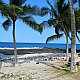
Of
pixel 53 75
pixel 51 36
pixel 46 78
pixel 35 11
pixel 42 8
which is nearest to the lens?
pixel 46 78

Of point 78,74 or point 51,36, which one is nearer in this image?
point 78,74

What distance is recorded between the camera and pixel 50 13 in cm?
2719

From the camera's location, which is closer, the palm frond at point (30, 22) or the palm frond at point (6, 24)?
the palm frond at point (30, 22)

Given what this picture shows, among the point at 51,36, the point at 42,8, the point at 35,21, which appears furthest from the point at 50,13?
the point at 51,36

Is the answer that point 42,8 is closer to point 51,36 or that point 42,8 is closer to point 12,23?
point 12,23

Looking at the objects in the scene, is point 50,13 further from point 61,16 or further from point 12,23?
point 12,23

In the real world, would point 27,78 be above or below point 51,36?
below

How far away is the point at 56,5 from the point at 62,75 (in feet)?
37.8

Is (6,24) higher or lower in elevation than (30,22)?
lower

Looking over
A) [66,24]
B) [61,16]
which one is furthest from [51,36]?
[61,16]

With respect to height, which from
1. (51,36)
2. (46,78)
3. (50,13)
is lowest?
(46,78)

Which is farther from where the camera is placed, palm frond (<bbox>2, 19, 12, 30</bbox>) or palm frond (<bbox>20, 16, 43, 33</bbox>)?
palm frond (<bbox>2, 19, 12, 30</bbox>)

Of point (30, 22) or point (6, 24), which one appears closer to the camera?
point (30, 22)

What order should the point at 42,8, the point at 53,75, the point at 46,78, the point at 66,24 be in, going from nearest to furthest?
the point at 46,78, the point at 53,75, the point at 42,8, the point at 66,24
